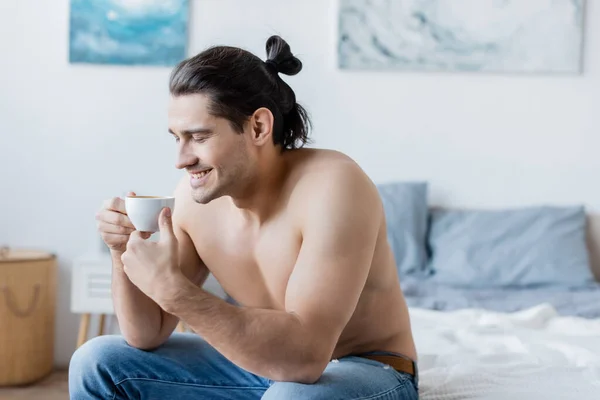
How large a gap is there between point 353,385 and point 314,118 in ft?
7.18

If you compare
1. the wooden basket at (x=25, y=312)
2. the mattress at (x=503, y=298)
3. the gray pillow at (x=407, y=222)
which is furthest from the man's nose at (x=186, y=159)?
the wooden basket at (x=25, y=312)

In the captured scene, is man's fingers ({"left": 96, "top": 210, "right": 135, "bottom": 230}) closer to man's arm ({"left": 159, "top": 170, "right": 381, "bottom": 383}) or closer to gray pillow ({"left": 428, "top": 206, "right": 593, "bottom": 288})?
man's arm ({"left": 159, "top": 170, "right": 381, "bottom": 383})

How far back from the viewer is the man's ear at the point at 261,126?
4.91 feet

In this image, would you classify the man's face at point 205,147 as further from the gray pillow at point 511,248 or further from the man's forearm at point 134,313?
the gray pillow at point 511,248

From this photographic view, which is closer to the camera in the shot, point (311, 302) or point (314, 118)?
point (311, 302)

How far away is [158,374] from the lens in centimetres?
148

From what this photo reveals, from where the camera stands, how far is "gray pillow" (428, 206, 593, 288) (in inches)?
117

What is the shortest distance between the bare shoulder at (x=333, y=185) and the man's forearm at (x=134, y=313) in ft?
1.24

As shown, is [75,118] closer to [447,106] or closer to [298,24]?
[298,24]

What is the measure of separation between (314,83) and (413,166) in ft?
1.94

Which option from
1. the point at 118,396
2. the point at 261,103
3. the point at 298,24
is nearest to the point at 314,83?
the point at 298,24

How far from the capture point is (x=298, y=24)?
338 centimetres

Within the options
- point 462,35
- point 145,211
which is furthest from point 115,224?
point 462,35

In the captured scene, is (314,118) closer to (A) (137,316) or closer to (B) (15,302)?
(B) (15,302)
